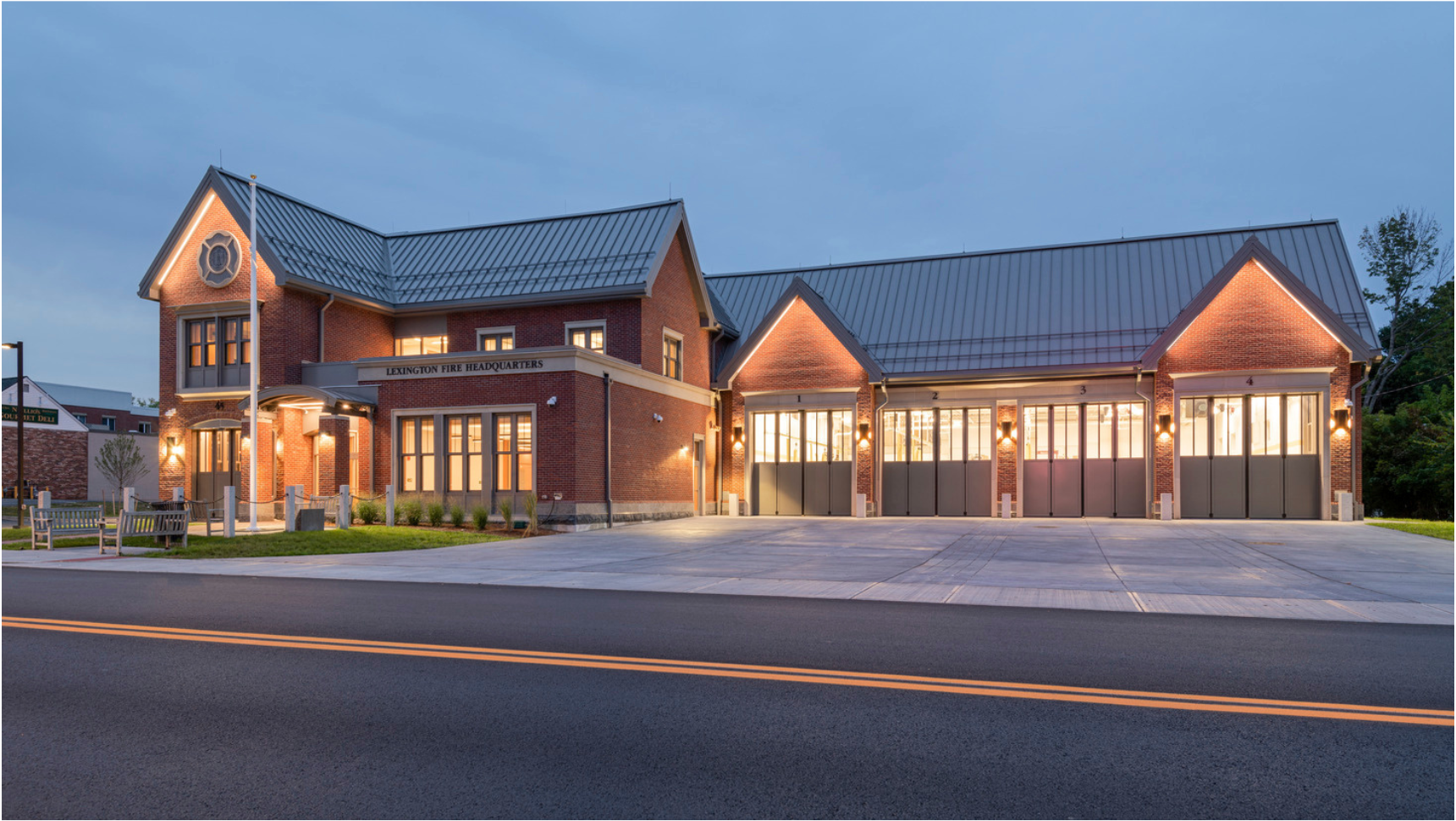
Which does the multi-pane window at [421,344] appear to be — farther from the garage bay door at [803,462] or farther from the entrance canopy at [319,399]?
the garage bay door at [803,462]

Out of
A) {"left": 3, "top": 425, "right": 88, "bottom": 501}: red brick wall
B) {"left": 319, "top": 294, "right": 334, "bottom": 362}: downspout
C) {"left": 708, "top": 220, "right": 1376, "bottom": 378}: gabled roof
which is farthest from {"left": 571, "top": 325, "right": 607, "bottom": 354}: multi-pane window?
{"left": 3, "top": 425, "right": 88, "bottom": 501}: red brick wall

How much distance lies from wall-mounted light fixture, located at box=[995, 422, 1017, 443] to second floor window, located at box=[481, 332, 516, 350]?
16647 millimetres

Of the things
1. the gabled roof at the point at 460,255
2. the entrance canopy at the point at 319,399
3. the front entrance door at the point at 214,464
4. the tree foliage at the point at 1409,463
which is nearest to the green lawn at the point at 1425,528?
the tree foliage at the point at 1409,463

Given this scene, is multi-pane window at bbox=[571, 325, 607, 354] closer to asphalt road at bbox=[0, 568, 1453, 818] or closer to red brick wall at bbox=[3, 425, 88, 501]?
asphalt road at bbox=[0, 568, 1453, 818]

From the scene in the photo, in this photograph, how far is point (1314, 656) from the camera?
7.49 meters

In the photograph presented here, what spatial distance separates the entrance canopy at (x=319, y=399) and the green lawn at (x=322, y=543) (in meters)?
4.25

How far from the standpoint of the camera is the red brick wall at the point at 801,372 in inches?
1268

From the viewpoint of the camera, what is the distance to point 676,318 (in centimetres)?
3206

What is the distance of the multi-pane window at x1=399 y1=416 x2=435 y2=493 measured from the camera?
26984mm

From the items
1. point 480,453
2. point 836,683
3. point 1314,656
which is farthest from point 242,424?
point 1314,656

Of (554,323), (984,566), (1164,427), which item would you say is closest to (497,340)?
(554,323)

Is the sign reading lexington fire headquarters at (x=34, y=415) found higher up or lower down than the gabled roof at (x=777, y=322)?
lower down

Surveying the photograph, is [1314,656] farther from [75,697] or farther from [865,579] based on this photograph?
[75,697]

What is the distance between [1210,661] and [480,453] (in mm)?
21869
